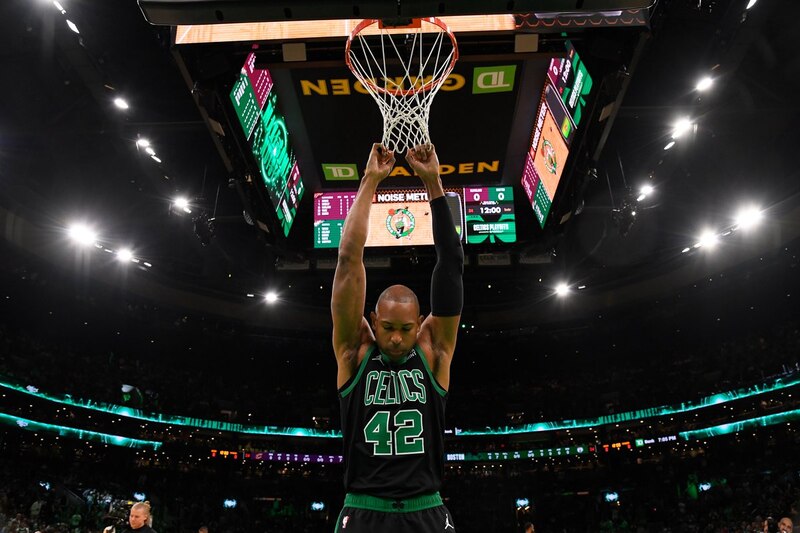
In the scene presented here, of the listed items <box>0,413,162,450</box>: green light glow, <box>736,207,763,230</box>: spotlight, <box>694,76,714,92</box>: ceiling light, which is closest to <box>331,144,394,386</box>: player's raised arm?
<box>694,76,714,92</box>: ceiling light

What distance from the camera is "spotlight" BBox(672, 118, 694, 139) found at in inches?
312

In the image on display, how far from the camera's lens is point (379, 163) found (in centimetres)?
255

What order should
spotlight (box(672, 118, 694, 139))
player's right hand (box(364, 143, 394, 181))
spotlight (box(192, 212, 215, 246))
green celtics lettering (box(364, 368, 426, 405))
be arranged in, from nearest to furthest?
green celtics lettering (box(364, 368, 426, 405)), player's right hand (box(364, 143, 394, 181)), spotlight (box(672, 118, 694, 139)), spotlight (box(192, 212, 215, 246))

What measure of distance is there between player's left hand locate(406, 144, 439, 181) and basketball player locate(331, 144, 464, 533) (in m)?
0.05

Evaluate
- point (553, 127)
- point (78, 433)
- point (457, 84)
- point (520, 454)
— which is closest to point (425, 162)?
point (553, 127)

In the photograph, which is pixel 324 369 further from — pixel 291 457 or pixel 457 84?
pixel 457 84

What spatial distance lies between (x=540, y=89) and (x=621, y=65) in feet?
7.06

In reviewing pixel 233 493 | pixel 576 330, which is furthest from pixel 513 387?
pixel 233 493

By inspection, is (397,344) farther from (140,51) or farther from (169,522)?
(169,522)

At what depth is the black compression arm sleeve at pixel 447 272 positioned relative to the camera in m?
2.29

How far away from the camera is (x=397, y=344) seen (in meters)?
2.18

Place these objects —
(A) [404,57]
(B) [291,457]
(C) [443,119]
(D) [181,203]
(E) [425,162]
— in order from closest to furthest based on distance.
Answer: (E) [425,162] < (A) [404,57] < (C) [443,119] < (D) [181,203] < (B) [291,457]

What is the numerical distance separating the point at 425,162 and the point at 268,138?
16.6ft

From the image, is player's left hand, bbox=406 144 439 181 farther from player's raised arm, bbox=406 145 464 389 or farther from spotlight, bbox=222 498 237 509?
spotlight, bbox=222 498 237 509
